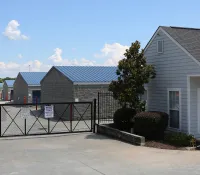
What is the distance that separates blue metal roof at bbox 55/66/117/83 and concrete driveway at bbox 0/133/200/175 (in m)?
11.5

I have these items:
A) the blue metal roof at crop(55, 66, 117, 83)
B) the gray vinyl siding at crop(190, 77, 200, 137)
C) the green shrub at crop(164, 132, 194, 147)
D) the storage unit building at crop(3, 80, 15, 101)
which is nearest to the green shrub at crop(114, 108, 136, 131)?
the green shrub at crop(164, 132, 194, 147)

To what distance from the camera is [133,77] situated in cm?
1554

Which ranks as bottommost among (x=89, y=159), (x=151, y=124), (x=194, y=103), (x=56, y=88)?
(x=89, y=159)

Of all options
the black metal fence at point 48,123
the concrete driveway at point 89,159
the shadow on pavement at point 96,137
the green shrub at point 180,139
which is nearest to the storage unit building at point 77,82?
the black metal fence at point 48,123

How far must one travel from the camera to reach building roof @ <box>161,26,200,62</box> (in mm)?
14344

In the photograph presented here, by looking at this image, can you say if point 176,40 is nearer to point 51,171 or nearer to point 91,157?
point 91,157

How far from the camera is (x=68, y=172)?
904 centimetres

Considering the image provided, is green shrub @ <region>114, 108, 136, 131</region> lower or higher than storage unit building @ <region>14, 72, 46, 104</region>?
lower

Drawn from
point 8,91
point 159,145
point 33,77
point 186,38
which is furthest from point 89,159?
point 8,91

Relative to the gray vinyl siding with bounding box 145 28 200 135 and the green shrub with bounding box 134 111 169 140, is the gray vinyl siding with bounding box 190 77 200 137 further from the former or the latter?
the green shrub with bounding box 134 111 169 140

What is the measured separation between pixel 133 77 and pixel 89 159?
19.3ft

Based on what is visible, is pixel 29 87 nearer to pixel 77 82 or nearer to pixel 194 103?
pixel 77 82

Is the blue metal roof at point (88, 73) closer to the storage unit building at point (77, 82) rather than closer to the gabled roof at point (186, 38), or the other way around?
the storage unit building at point (77, 82)

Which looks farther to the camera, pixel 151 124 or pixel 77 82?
pixel 77 82
